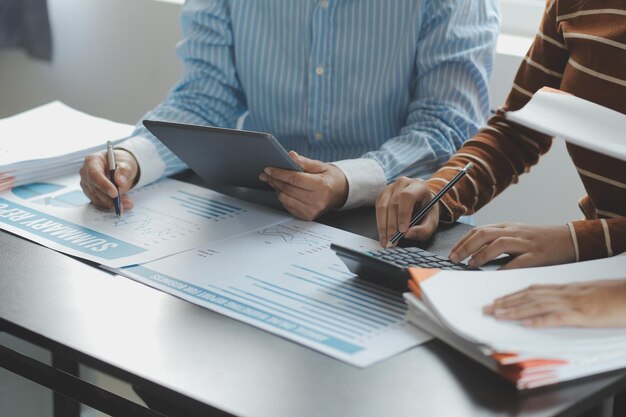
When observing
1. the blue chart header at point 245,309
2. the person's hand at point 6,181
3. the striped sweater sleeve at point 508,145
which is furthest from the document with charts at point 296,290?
the person's hand at point 6,181

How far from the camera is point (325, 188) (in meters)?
1.35

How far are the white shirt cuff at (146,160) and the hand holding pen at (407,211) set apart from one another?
41 centimetres

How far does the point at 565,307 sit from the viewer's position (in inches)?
36.1

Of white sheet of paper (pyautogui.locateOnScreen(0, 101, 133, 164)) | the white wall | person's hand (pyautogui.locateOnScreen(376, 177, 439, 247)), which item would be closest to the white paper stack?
white sheet of paper (pyautogui.locateOnScreen(0, 101, 133, 164))

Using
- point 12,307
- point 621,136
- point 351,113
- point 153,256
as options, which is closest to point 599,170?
point 621,136

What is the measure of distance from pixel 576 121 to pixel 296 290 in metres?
0.37

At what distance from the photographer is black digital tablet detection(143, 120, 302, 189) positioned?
1275mm

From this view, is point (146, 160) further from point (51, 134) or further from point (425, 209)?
point (425, 209)

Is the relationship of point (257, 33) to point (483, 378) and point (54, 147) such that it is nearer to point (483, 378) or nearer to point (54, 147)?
point (54, 147)

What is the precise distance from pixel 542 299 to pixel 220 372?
332 mm

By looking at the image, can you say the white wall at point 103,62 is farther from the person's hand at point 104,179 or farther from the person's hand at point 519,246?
the person's hand at point 519,246

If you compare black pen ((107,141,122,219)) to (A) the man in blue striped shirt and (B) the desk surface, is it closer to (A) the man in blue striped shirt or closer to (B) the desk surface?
(A) the man in blue striped shirt

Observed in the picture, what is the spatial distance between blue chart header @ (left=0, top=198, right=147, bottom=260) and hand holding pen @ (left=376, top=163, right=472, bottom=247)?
0.34 metres

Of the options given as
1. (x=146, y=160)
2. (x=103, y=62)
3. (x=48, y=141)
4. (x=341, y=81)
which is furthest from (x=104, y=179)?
(x=103, y=62)
